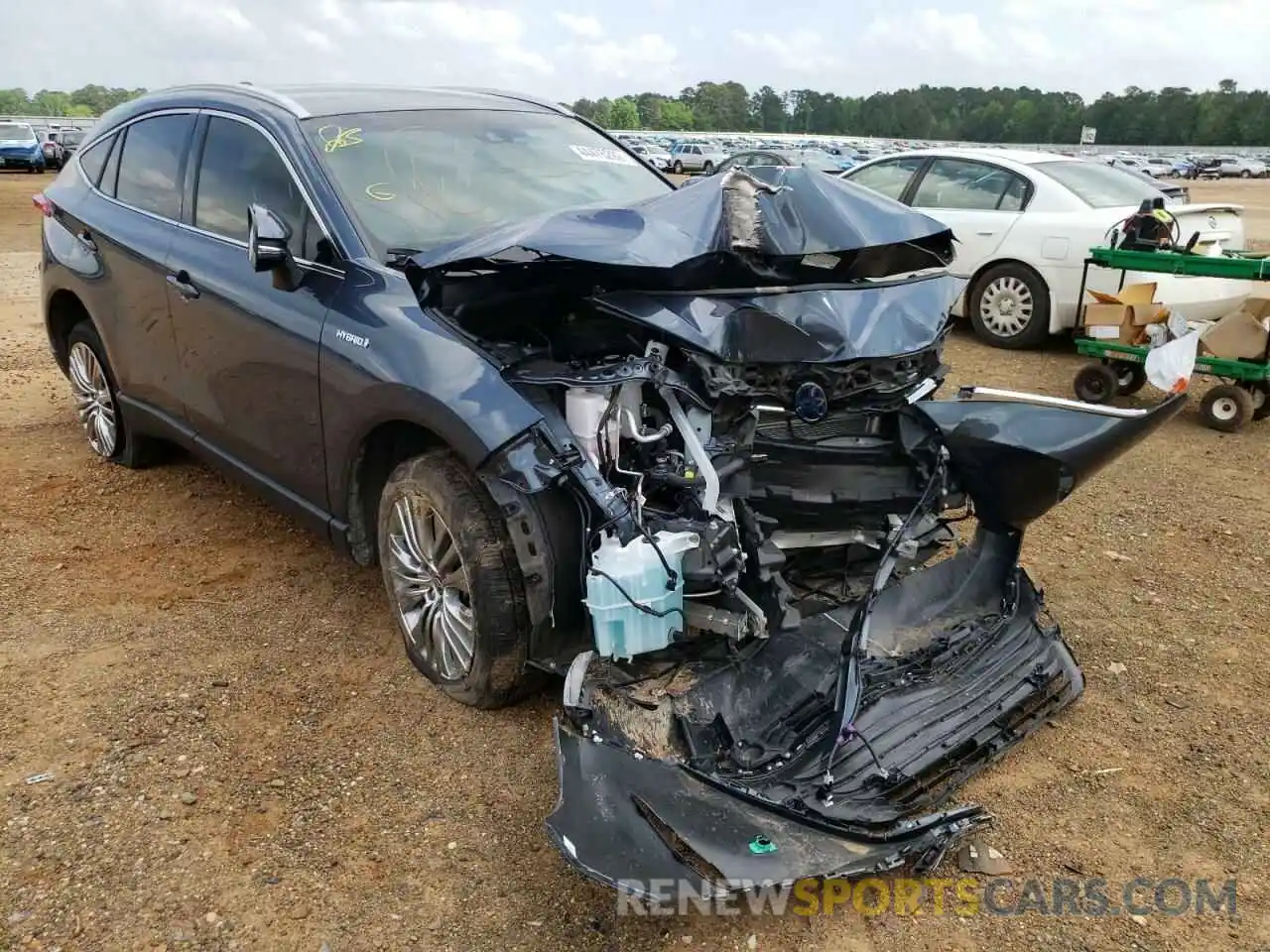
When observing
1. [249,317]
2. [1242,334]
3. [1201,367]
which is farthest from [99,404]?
[1242,334]

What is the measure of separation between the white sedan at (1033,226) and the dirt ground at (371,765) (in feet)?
11.6

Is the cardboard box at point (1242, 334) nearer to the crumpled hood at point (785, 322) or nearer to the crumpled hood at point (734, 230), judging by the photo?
the crumpled hood at point (734, 230)

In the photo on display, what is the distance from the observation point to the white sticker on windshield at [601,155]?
4355 mm

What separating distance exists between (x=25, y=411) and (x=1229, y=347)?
315 inches

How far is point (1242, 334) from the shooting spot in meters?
6.34

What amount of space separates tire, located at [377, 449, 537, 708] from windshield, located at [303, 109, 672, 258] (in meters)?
0.87

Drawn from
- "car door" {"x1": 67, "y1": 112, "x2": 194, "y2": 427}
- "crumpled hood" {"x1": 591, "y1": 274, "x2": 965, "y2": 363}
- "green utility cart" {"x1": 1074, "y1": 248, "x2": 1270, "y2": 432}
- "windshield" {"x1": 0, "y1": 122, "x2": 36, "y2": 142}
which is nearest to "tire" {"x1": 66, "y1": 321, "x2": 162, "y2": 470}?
"car door" {"x1": 67, "y1": 112, "x2": 194, "y2": 427}

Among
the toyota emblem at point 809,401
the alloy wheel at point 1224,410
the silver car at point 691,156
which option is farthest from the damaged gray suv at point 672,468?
the silver car at point 691,156

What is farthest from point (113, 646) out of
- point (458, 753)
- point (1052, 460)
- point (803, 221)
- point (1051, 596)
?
point (1051, 596)

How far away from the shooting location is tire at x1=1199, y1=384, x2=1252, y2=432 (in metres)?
6.31

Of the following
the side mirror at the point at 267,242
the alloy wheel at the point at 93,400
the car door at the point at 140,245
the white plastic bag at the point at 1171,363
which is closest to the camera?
the white plastic bag at the point at 1171,363

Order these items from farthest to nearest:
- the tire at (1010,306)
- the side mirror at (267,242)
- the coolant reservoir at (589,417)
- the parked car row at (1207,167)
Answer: the parked car row at (1207,167), the tire at (1010,306), the side mirror at (267,242), the coolant reservoir at (589,417)

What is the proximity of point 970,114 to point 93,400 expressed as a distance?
11165 centimetres

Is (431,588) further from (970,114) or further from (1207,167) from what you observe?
(970,114)
